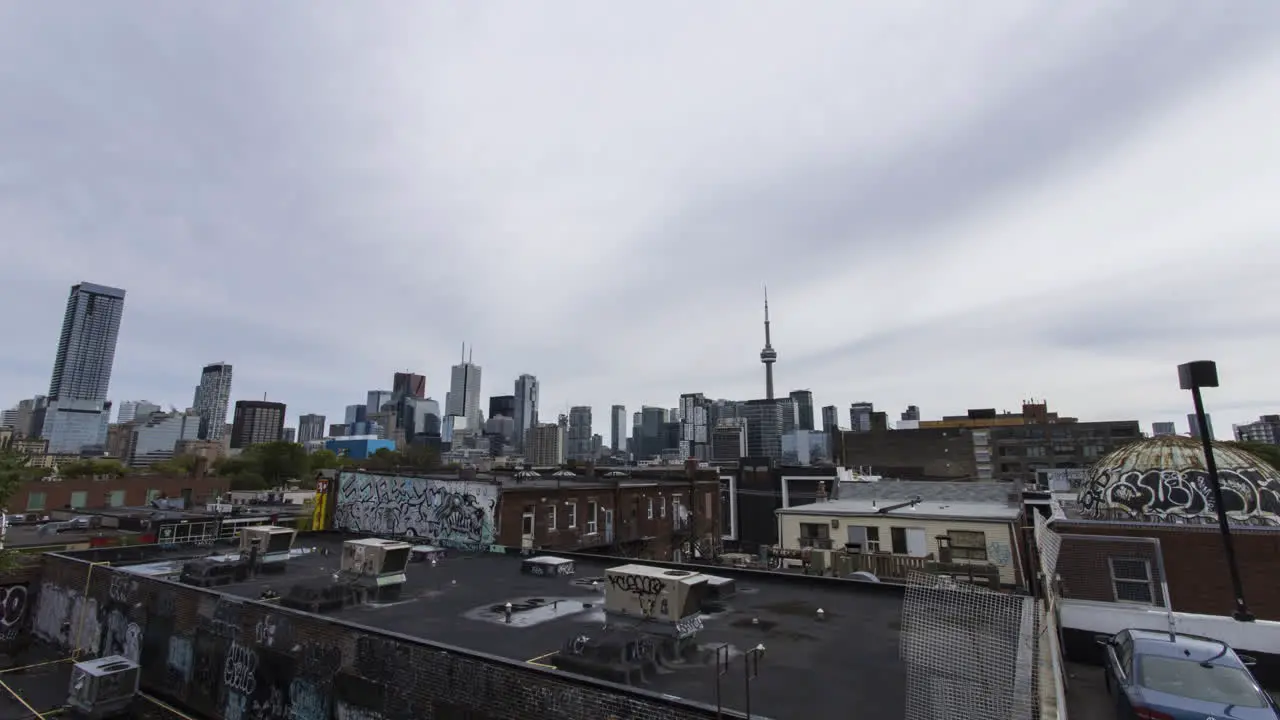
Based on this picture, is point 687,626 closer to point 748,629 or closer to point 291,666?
point 748,629

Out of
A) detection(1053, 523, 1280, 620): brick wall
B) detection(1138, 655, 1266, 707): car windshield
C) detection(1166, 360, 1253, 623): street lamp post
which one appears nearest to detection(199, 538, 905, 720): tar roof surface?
detection(1138, 655, 1266, 707): car windshield

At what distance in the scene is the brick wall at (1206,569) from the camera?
21.8 meters

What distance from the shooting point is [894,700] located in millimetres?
9875

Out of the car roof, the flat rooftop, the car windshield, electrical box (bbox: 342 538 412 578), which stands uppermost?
electrical box (bbox: 342 538 412 578)

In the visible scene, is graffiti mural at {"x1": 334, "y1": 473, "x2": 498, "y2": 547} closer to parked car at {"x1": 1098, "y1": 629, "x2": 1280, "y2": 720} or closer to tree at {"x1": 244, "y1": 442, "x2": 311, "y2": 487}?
parked car at {"x1": 1098, "y1": 629, "x2": 1280, "y2": 720}

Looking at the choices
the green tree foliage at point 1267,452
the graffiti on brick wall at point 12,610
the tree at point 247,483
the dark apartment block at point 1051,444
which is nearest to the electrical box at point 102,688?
the graffiti on brick wall at point 12,610

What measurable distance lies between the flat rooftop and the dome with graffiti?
18.4 metres

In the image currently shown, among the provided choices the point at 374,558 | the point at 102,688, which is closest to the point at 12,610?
the point at 102,688

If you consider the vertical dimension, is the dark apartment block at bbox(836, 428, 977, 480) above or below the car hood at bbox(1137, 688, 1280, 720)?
above

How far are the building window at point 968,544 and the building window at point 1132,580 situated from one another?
666 centimetres

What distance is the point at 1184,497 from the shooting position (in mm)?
26000

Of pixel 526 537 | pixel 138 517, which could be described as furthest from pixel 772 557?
pixel 138 517

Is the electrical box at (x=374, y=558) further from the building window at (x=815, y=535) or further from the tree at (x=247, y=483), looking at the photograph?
the tree at (x=247, y=483)

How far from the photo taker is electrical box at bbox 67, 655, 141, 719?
16.5 meters
